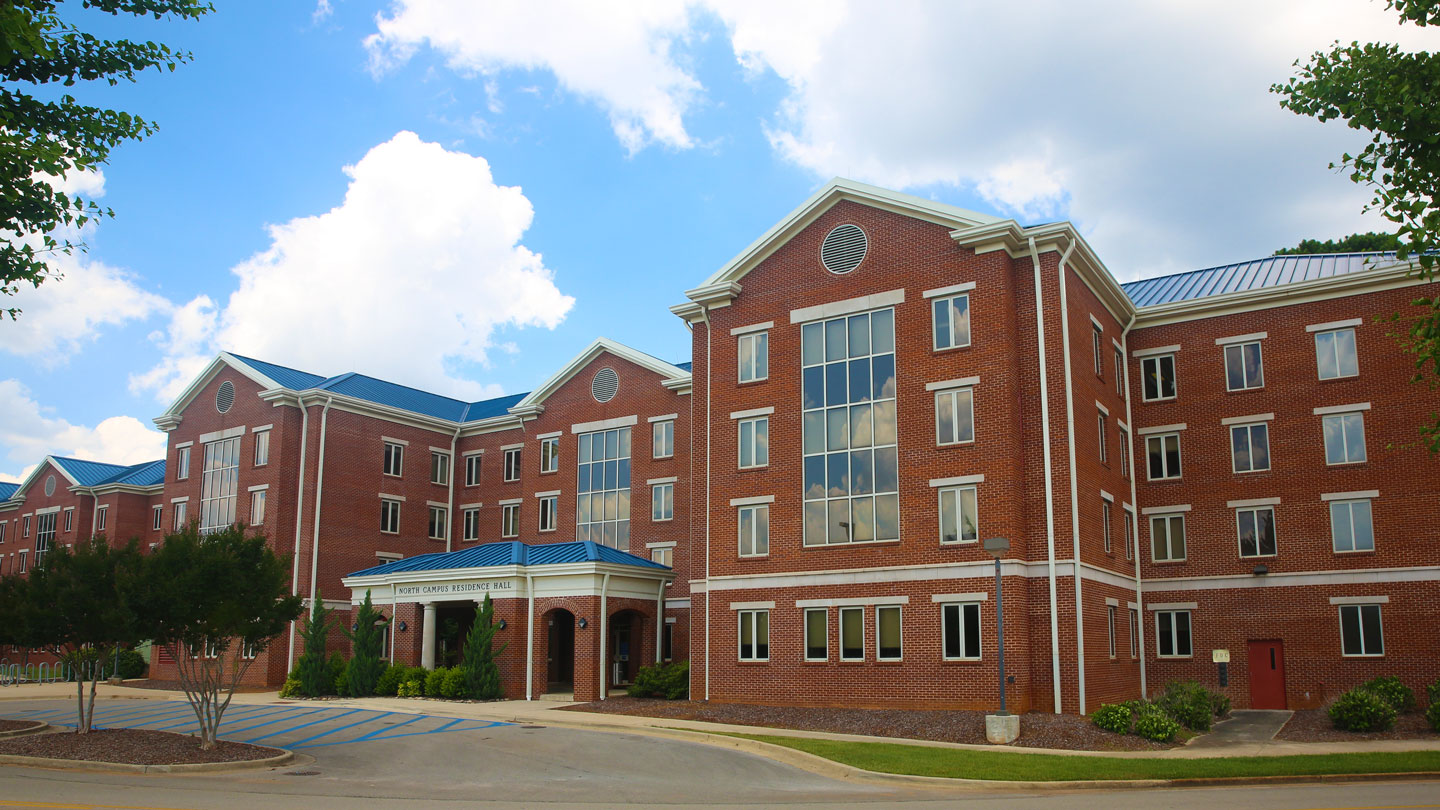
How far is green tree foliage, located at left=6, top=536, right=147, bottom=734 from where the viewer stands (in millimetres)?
21078

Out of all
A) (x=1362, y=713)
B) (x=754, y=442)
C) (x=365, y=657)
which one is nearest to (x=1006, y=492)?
(x=754, y=442)

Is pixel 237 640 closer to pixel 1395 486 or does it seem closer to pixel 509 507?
pixel 509 507

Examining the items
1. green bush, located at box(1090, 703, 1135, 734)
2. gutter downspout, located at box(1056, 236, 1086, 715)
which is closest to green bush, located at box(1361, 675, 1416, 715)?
gutter downspout, located at box(1056, 236, 1086, 715)

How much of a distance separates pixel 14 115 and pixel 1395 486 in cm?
3344

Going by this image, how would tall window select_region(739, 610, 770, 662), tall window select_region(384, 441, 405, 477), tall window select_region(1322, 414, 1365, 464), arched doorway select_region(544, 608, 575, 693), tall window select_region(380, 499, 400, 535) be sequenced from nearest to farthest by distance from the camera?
tall window select_region(739, 610, 770, 662) < tall window select_region(1322, 414, 1365, 464) < arched doorway select_region(544, 608, 575, 693) < tall window select_region(380, 499, 400, 535) < tall window select_region(384, 441, 405, 477)

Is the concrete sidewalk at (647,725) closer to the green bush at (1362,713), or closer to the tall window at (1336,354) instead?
the green bush at (1362,713)

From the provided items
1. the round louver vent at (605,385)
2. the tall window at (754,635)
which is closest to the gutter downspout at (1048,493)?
the tall window at (754,635)

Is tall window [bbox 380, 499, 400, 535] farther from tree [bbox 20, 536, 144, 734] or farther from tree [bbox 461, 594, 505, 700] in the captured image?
tree [bbox 20, 536, 144, 734]

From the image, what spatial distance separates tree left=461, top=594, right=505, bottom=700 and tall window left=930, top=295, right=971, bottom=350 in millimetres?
16102

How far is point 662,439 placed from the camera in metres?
41.5

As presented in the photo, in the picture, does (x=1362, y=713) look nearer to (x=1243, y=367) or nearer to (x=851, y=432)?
(x=1243, y=367)

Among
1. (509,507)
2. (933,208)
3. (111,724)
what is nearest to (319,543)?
(509,507)

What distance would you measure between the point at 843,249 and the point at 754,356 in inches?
164

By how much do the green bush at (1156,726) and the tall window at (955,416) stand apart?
316 inches
